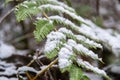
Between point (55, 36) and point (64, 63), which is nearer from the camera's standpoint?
point (64, 63)

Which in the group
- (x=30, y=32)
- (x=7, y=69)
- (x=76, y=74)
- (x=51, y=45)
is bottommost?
(x=76, y=74)

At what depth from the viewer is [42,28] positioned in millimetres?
1309

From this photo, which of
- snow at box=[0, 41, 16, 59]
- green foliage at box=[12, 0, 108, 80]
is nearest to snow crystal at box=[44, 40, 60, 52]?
green foliage at box=[12, 0, 108, 80]

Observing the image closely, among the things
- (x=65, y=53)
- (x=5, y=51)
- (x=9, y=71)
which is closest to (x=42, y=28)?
(x=65, y=53)

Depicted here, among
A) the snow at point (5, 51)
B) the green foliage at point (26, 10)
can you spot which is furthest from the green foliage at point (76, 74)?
the snow at point (5, 51)

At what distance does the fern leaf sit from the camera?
1.27 metres

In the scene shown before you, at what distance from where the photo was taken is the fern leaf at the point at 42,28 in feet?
4.16

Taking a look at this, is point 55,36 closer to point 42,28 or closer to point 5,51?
point 42,28

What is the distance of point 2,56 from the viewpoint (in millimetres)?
2059

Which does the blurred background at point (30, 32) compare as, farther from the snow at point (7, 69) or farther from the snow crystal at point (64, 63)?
the snow crystal at point (64, 63)

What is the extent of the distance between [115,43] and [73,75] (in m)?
1.11

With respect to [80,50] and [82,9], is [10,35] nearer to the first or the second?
[82,9]

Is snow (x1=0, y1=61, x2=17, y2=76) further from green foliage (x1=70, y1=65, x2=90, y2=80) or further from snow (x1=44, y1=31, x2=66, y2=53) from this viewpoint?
green foliage (x1=70, y1=65, x2=90, y2=80)

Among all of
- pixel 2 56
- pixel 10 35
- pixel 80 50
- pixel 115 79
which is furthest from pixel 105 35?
pixel 10 35
